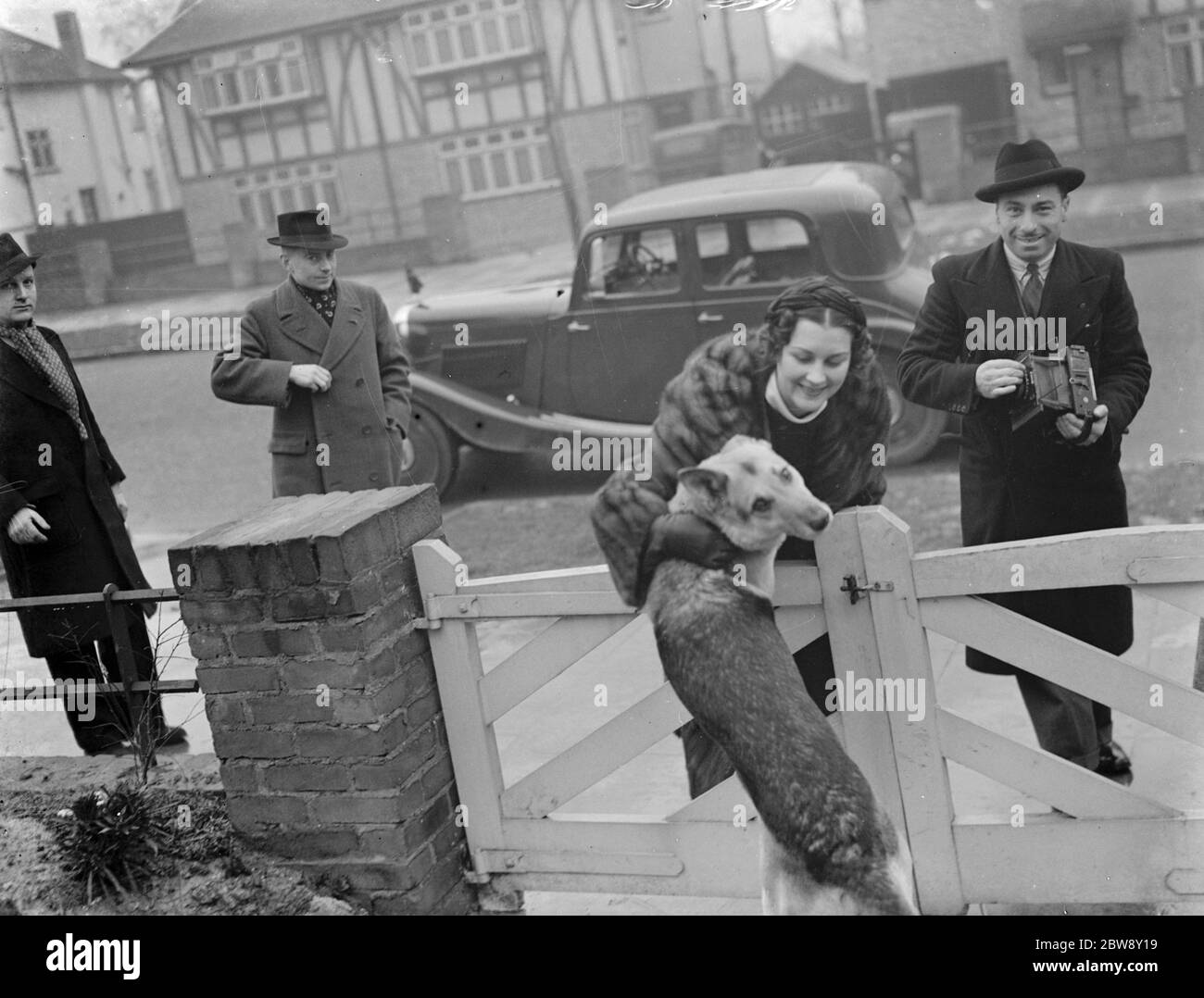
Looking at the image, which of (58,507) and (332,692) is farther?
(58,507)

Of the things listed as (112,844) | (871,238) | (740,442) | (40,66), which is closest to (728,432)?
(740,442)

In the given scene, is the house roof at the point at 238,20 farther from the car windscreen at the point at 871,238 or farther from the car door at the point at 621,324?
the car windscreen at the point at 871,238

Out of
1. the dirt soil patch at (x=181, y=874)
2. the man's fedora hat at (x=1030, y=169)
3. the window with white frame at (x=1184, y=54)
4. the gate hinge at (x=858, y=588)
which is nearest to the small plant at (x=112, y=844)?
the dirt soil patch at (x=181, y=874)

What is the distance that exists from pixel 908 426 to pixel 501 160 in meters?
1.23

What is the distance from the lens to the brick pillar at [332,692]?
10.8ft

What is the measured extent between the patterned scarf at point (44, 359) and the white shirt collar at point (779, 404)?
6.86 ft

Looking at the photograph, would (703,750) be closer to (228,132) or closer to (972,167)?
(972,167)

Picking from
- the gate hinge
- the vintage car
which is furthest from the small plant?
the gate hinge

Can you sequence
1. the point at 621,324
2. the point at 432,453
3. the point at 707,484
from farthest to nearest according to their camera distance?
the point at 432,453
the point at 621,324
the point at 707,484

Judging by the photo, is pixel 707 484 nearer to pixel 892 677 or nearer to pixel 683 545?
pixel 683 545

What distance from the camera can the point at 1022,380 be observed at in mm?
3227

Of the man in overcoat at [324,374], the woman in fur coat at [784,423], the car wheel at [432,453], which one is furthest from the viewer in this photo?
the car wheel at [432,453]

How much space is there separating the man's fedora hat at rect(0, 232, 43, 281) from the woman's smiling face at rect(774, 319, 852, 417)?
7.02 feet
